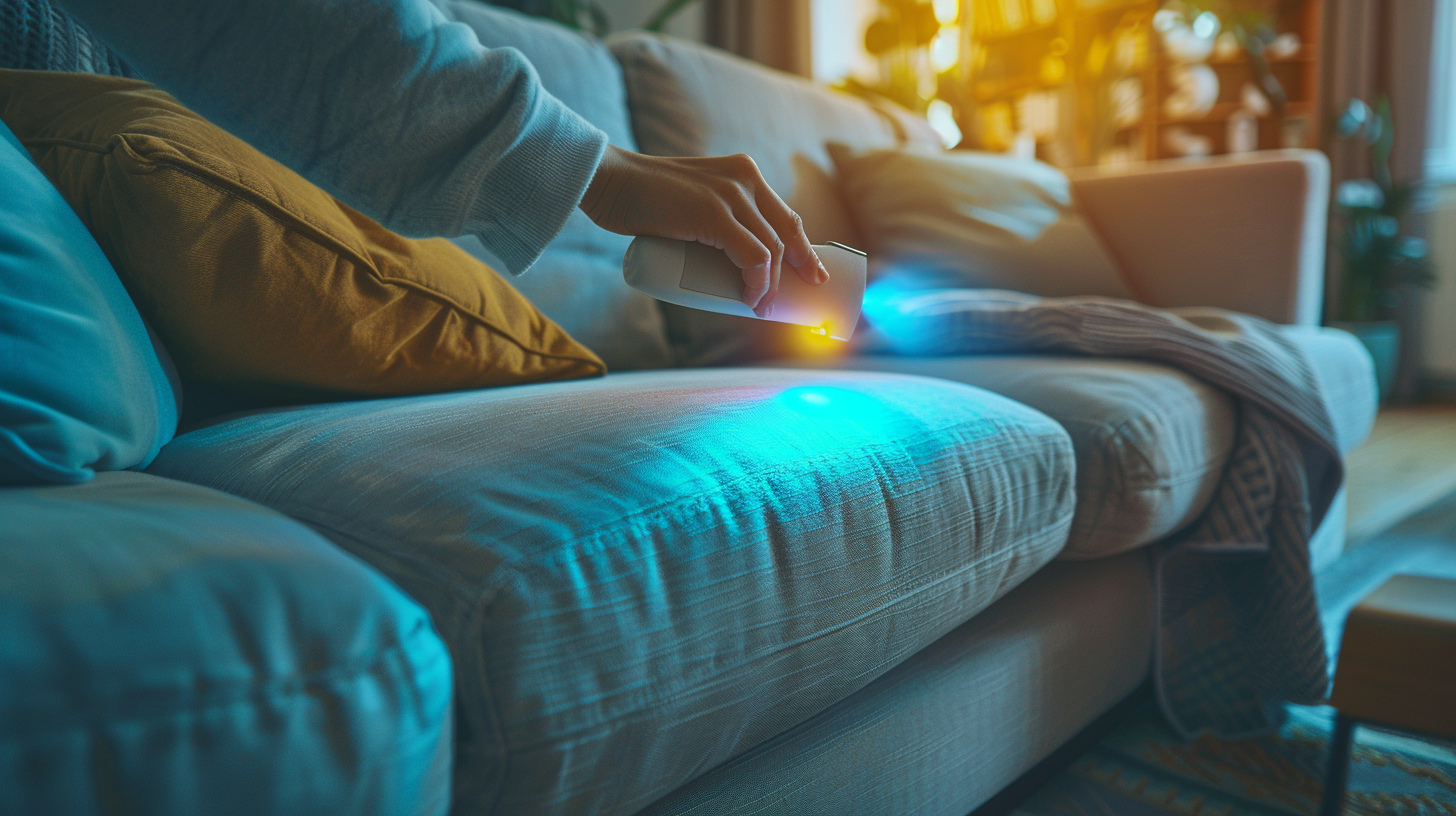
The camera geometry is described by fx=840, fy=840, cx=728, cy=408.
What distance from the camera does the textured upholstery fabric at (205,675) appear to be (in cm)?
23

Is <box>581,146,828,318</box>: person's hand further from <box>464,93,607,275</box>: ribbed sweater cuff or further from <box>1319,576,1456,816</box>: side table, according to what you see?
<box>1319,576,1456,816</box>: side table

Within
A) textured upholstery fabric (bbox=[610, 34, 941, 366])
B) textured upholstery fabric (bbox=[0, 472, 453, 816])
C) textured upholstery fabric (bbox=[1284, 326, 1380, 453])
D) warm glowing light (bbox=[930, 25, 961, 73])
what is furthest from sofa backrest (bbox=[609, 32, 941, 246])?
warm glowing light (bbox=[930, 25, 961, 73])

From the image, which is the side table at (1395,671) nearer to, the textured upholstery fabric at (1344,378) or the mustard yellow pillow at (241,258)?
the textured upholstery fabric at (1344,378)

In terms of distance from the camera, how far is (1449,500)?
1.87m

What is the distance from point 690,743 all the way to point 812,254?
327 mm

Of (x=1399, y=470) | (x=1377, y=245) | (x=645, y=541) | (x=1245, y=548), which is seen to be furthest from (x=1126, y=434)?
(x=1377, y=245)

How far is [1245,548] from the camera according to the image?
883 mm

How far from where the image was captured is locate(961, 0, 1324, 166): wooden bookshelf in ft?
12.1

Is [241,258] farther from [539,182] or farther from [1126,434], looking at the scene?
[1126,434]

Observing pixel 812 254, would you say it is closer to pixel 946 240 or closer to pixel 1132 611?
pixel 1132 611

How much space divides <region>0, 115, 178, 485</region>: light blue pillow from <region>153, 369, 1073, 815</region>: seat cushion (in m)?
0.07

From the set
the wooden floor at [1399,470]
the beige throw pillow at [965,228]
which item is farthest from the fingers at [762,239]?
the wooden floor at [1399,470]

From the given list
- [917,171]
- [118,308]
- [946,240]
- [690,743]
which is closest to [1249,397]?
[946,240]

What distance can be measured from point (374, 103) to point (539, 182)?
11 centimetres
